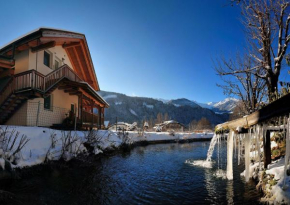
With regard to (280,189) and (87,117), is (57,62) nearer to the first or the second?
(87,117)

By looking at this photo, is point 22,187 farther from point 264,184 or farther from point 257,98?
point 257,98

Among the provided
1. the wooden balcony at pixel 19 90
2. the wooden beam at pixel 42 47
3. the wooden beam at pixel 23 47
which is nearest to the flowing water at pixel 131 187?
the wooden balcony at pixel 19 90

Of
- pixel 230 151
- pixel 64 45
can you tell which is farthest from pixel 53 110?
pixel 230 151

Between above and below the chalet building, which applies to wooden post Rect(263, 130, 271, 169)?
below

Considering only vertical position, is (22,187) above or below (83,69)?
below

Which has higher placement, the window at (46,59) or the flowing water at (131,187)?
the window at (46,59)

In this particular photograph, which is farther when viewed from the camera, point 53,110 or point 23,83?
point 53,110

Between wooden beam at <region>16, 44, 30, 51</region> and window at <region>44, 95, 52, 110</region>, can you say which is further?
window at <region>44, 95, 52, 110</region>

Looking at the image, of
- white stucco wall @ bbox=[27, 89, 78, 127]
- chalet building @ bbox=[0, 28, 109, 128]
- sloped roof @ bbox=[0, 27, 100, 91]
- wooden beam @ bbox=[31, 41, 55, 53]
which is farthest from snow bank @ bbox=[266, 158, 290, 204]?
wooden beam @ bbox=[31, 41, 55, 53]

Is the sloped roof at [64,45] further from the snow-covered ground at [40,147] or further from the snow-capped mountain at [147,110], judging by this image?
the snow-capped mountain at [147,110]

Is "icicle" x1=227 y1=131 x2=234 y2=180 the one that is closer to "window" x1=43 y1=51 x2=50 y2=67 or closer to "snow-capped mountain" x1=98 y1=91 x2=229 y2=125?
"window" x1=43 y1=51 x2=50 y2=67

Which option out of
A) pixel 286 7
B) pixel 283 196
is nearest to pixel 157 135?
pixel 286 7

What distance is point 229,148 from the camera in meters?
6.28

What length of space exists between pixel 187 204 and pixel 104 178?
11.9 ft
